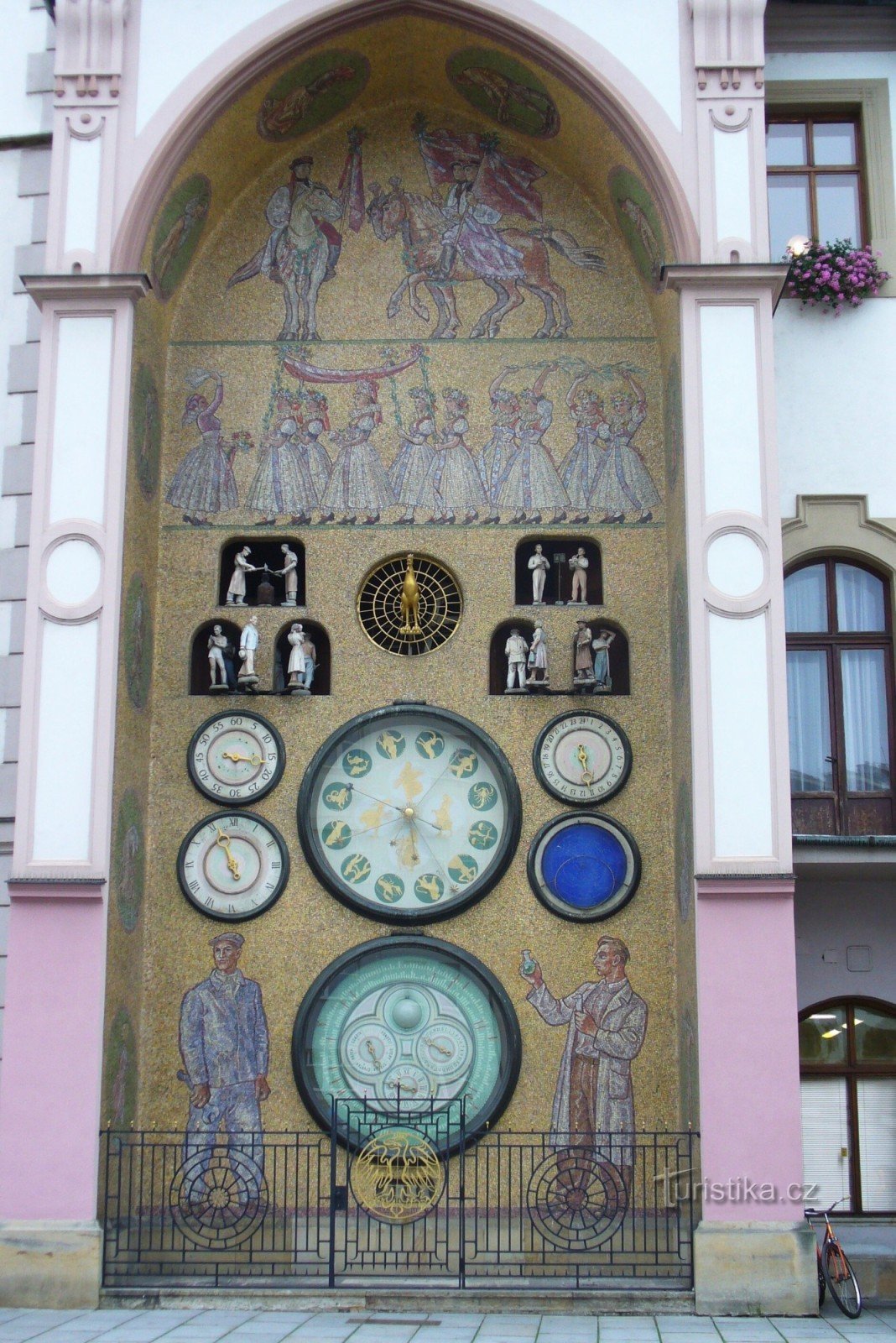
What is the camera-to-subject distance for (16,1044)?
11172mm

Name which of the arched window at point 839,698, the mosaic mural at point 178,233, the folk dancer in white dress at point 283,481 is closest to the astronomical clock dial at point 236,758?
the folk dancer in white dress at point 283,481

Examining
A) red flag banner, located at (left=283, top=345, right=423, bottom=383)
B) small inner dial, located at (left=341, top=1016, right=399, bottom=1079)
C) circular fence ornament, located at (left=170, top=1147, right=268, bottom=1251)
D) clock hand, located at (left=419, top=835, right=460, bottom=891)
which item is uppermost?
red flag banner, located at (left=283, top=345, right=423, bottom=383)

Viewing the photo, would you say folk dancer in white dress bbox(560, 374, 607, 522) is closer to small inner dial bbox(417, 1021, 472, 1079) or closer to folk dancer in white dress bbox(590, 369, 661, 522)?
folk dancer in white dress bbox(590, 369, 661, 522)

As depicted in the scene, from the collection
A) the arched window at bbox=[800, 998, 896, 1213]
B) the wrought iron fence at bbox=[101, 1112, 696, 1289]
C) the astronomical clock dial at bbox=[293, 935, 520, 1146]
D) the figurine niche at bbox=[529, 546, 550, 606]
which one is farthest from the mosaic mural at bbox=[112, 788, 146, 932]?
the arched window at bbox=[800, 998, 896, 1213]

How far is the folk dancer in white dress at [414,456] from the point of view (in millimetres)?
13312

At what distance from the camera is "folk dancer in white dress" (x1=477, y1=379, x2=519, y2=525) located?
43.7 ft

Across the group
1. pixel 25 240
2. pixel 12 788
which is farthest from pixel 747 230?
pixel 12 788

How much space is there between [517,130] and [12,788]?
674 centimetres

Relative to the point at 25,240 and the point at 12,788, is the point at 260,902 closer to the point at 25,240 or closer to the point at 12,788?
the point at 12,788

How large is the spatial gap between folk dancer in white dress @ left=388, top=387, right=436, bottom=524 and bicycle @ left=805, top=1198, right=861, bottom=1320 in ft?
20.3

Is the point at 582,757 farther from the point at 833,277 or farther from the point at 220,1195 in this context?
the point at 833,277

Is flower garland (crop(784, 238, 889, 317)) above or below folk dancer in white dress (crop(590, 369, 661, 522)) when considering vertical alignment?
above

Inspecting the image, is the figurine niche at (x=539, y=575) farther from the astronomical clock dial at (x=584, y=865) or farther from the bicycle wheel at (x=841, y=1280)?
the bicycle wheel at (x=841, y=1280)

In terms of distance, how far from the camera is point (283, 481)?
13422 mm
